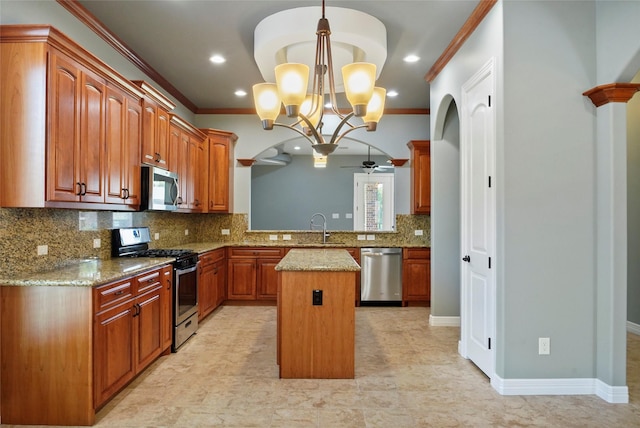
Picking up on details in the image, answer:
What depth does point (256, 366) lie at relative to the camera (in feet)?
10.7

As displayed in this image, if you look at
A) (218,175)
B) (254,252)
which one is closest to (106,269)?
(254,252)

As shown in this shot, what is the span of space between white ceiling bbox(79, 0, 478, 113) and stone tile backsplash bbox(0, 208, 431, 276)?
5.34 ft

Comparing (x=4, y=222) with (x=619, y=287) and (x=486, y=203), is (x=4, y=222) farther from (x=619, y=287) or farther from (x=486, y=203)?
(x=619, y=287)

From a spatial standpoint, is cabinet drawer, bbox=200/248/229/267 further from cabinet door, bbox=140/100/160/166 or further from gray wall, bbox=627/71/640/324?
gray wall, bbox=627/71/640/324

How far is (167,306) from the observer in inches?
135

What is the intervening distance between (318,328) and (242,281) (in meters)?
2.65

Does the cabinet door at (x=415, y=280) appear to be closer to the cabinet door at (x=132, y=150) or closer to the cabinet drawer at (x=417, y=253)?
the cabinet drawer at (x=417, y=253)

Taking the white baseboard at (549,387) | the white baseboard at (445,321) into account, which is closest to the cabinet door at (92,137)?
the white baseboard at (549,387)

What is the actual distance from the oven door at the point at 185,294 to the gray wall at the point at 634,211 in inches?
182

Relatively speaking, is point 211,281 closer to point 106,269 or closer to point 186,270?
point 186,270

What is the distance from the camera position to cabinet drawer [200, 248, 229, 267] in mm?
4544

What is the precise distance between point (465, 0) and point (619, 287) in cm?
233

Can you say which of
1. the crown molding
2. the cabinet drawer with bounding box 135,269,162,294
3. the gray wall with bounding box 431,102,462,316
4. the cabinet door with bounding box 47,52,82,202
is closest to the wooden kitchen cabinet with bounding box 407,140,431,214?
the gray wall with bounding box 431,102,462,316

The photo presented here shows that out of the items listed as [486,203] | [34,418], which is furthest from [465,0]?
[34,418]
